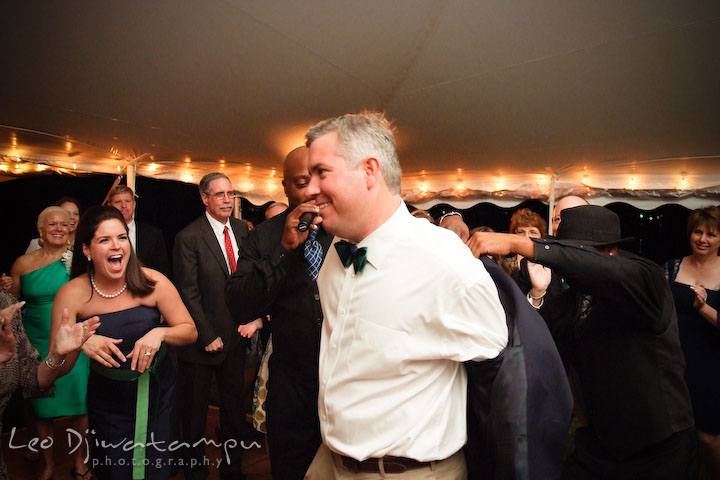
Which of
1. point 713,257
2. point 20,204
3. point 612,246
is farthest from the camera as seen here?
point 20,204

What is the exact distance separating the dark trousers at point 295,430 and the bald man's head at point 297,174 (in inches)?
32.5

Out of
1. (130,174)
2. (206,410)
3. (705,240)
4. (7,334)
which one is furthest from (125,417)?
(130,174)

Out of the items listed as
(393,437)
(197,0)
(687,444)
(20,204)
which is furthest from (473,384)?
(20,204)

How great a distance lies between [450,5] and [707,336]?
2.89 metres

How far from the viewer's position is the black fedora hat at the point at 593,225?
1.86 m

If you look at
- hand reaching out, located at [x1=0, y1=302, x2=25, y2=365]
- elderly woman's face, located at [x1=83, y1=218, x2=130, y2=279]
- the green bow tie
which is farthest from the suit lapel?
the green bow tie

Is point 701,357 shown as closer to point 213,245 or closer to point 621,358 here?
point 621,358

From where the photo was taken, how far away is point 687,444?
5.83 ft

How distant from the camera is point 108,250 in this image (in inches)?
92.6

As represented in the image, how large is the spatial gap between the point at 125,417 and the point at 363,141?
Result: 198 centimetres

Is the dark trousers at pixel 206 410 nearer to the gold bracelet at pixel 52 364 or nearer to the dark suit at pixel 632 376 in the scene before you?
the gold bracelet at pixel 52 364

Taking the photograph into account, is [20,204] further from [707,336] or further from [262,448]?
[707,336]

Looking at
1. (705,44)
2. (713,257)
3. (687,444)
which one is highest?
(705,44)

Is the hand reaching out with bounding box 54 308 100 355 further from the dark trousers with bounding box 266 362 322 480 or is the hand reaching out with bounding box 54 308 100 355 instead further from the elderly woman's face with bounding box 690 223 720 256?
the elderly woman's face with bounding box 690 223 720 256
